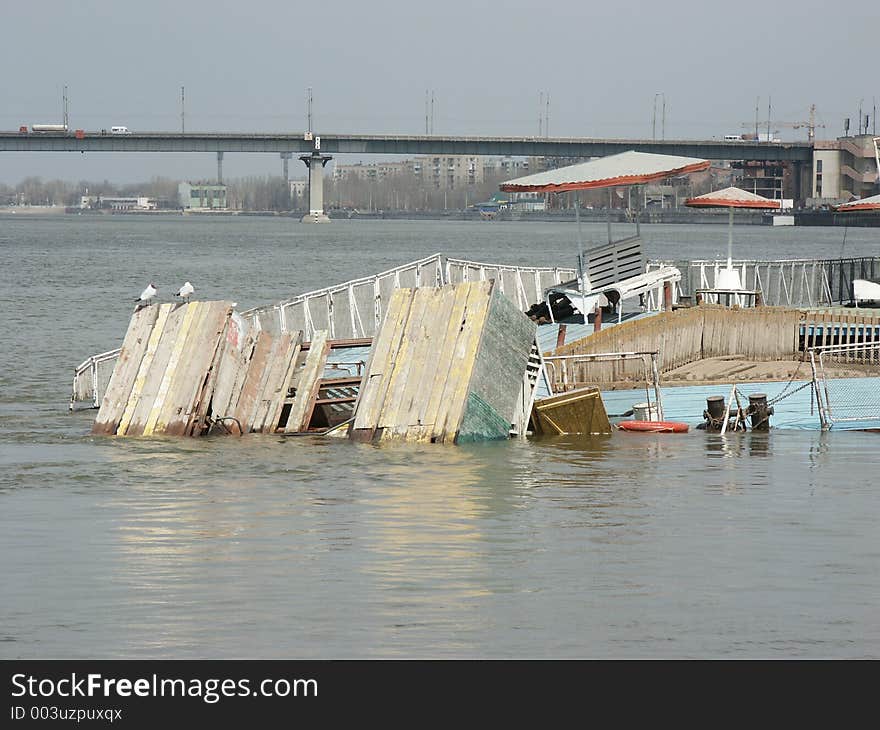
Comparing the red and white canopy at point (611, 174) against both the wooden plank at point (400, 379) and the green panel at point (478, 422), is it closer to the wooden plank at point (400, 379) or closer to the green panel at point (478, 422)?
the wooden plank at point (400, 379)

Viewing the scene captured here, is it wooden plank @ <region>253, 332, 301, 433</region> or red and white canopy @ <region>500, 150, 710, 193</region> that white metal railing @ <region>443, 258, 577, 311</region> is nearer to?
red and white canopy @ <region>500, 150, 710, 193</region>

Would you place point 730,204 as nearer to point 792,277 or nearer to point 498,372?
point 792,277

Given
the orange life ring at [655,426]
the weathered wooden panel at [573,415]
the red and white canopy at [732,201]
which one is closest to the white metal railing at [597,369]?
the orange life ring at [655,426]

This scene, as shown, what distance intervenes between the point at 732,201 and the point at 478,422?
450 inches

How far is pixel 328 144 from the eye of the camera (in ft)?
586

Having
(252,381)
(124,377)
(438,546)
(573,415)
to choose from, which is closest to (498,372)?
(573,415)

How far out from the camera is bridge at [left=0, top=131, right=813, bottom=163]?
Result: 17188 cm

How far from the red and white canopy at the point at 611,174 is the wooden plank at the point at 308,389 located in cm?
641

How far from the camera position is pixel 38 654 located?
11.0 meters

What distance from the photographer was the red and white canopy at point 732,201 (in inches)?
1206

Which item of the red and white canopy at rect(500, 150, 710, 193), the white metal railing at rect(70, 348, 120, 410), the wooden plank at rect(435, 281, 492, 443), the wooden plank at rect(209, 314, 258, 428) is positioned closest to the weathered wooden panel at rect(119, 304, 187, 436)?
the wooden plank at rect(209, 314, 258, 428)

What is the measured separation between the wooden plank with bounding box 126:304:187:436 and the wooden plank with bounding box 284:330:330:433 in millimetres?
1867
